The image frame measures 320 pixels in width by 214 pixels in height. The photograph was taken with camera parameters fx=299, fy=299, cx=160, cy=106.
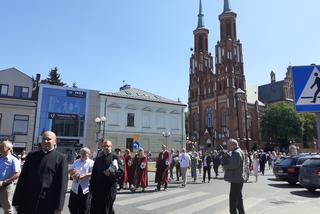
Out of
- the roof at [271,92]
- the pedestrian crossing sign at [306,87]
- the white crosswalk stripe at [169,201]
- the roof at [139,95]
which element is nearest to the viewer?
the pedestrian crossing sign at [306,87]

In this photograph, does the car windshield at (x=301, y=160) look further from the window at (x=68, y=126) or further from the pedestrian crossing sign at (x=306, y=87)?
the window at (x=68, y=126)

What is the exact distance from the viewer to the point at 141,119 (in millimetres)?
43031

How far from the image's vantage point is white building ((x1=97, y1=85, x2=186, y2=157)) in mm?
40312

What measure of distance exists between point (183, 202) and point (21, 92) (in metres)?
30.3

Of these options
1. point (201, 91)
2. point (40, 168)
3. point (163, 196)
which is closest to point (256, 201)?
point (163, 196)

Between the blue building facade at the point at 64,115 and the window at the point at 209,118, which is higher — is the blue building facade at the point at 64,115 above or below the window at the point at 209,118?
below

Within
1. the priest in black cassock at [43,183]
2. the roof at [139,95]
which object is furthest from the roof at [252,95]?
the priest in black cassock at [43,183]

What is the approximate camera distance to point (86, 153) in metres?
6.96

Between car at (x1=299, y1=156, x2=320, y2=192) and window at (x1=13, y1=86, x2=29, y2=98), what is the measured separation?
103 feet

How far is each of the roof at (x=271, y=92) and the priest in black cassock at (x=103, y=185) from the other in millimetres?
85102

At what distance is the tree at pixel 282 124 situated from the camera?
66125 millimetres

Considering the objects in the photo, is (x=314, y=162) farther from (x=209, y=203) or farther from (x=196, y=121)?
(x=196, y=121)

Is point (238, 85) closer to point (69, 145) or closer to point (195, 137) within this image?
point (195, 137)

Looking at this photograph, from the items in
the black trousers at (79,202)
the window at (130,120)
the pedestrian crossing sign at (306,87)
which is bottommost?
the black trousers at (79,202)
